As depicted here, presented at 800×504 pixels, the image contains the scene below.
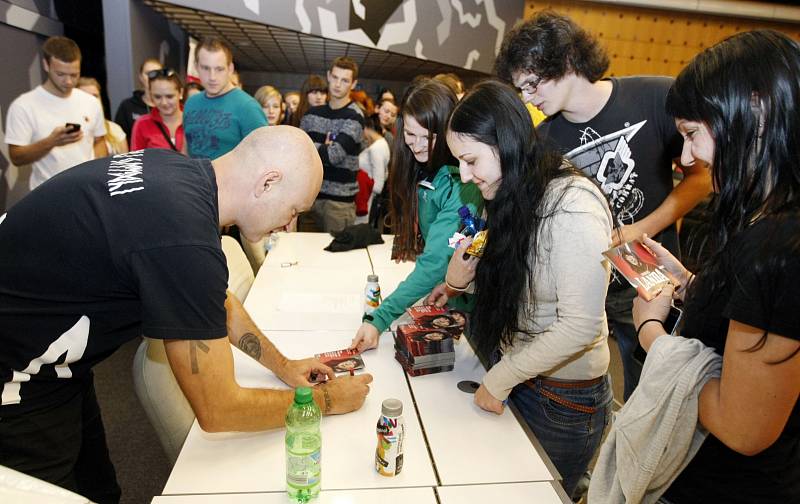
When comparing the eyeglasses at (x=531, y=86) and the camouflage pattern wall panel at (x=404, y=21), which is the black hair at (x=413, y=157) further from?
the camouflage pattern wall panel at (x=404, y=21)

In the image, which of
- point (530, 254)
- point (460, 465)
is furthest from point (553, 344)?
point (460, 465)

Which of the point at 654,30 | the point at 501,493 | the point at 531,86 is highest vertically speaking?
the point at 654,30

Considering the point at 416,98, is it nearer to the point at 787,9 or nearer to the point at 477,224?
the point at 477,224

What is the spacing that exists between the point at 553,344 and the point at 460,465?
376mm

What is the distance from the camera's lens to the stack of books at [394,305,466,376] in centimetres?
158

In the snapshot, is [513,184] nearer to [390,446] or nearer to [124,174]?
[390,446]

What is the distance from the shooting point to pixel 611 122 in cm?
184

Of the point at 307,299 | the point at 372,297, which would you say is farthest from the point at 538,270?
the point at 307,299

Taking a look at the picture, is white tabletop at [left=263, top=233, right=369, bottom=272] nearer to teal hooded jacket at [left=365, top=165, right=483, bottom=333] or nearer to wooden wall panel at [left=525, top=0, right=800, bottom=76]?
teal hooded jacket at [left=365, top=165, right=483, bottom=333]

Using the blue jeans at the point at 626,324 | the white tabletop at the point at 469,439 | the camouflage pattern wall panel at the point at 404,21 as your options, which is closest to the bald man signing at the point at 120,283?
the white tabletop at the point at 469,439

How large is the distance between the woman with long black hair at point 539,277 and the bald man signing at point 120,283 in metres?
0.54

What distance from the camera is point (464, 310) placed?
1.96 meters

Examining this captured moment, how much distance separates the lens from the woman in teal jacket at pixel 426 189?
1794 millimetres

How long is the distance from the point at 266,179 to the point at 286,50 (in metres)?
7.27
